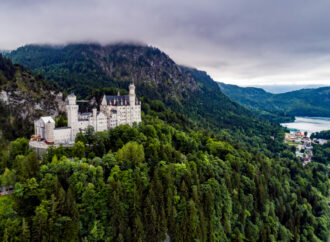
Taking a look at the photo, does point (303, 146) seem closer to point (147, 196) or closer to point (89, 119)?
point (147, 196)

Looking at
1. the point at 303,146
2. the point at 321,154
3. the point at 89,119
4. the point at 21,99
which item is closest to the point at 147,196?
the point at 89,119

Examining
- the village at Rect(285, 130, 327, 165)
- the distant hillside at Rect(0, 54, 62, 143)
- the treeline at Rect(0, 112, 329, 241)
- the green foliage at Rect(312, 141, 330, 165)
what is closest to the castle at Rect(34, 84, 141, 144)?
the treeline at Rect(0, 112, 329, 241)

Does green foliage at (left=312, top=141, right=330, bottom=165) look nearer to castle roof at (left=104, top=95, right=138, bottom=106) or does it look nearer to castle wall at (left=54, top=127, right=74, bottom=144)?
castle roof at (left=104, top=95, right=138, bottom=106)

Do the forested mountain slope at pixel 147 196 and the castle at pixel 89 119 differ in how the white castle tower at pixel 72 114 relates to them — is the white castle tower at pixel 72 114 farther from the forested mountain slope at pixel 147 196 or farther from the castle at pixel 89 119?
the forested mountain slope at pixel 147 196

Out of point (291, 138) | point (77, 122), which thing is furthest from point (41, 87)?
point (291, 138)

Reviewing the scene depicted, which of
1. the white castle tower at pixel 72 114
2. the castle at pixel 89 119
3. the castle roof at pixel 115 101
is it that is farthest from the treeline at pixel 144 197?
the castle roof at pixel 115 101

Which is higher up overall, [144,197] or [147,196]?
[147,196]

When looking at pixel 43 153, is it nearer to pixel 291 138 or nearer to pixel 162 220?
pixel 162 220
